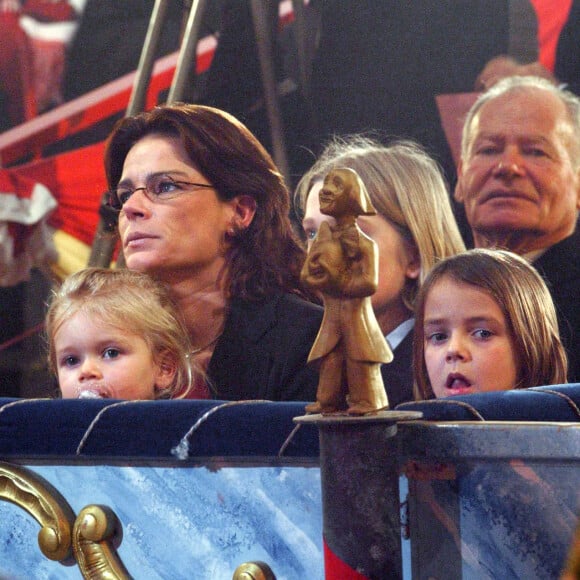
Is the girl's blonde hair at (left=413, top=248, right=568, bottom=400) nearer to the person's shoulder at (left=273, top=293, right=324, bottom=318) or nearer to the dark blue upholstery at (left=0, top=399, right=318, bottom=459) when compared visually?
the person's shoulder at (left=273, top=293, right=324, bottom=318)

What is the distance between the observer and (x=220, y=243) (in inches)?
94.3

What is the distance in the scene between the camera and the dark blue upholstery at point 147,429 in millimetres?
1308

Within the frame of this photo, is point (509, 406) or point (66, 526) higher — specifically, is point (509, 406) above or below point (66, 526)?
above

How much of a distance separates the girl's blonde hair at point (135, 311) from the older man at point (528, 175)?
1438 mm

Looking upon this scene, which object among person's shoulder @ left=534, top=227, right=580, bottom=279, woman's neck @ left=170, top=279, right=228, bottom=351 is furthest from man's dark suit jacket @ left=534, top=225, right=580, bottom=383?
woman's neck @ left=170, top=279, right=228, bottom=351

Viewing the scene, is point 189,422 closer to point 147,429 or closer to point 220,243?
point 147,429

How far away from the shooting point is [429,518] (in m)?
1.20

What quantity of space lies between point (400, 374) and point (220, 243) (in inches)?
21.0

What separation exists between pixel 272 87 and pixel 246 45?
0.19 metres

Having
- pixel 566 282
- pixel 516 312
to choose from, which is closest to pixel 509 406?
pixel 516 312

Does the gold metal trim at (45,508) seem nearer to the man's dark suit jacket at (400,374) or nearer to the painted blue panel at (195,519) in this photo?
the painted blue panel at (195,519)

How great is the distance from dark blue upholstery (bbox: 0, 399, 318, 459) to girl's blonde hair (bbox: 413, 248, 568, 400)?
931 millimetres

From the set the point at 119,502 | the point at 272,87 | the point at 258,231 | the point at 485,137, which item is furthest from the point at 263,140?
the point at 119,502

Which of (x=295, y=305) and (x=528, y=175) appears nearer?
(x=295, y=305)
